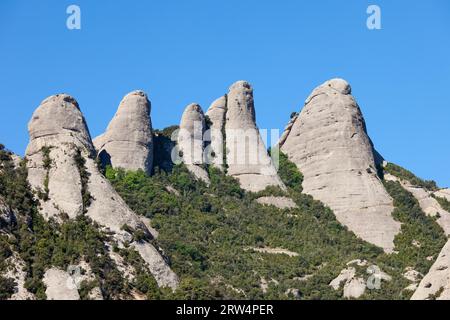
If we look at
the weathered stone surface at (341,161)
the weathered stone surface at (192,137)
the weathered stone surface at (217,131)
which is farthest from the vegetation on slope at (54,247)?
the weathered stone surface at (341,161)

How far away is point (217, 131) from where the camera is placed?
10250 centimetres

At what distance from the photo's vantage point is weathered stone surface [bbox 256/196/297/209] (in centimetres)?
9706

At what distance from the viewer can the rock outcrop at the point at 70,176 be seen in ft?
257

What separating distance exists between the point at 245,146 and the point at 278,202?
290 inches

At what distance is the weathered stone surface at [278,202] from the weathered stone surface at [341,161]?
9.46 feet

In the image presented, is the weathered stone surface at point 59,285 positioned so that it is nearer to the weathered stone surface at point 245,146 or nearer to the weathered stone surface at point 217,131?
the weathered stone surface at point 245,146

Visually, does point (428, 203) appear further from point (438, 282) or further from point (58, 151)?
point (58, 151)

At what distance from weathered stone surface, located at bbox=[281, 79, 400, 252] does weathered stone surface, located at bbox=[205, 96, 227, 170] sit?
22.6 ft

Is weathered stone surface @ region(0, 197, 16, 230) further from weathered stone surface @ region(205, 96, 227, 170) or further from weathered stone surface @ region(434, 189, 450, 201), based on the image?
weathered stone surface @ region(434, 189, 450, 201)

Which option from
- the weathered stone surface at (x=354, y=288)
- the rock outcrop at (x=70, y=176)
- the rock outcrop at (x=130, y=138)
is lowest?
the weathered stone surface at (x=354, y=288)

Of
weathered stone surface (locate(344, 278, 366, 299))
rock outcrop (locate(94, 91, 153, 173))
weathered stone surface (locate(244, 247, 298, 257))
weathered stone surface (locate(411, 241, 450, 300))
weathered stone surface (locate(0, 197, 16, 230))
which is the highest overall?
rock outcrop (locate(94, 91, 153, 173))

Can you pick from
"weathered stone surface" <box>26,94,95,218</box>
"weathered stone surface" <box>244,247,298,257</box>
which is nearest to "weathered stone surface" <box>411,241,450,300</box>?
"weathered stone surface" <box>244,247,298,257</box>
